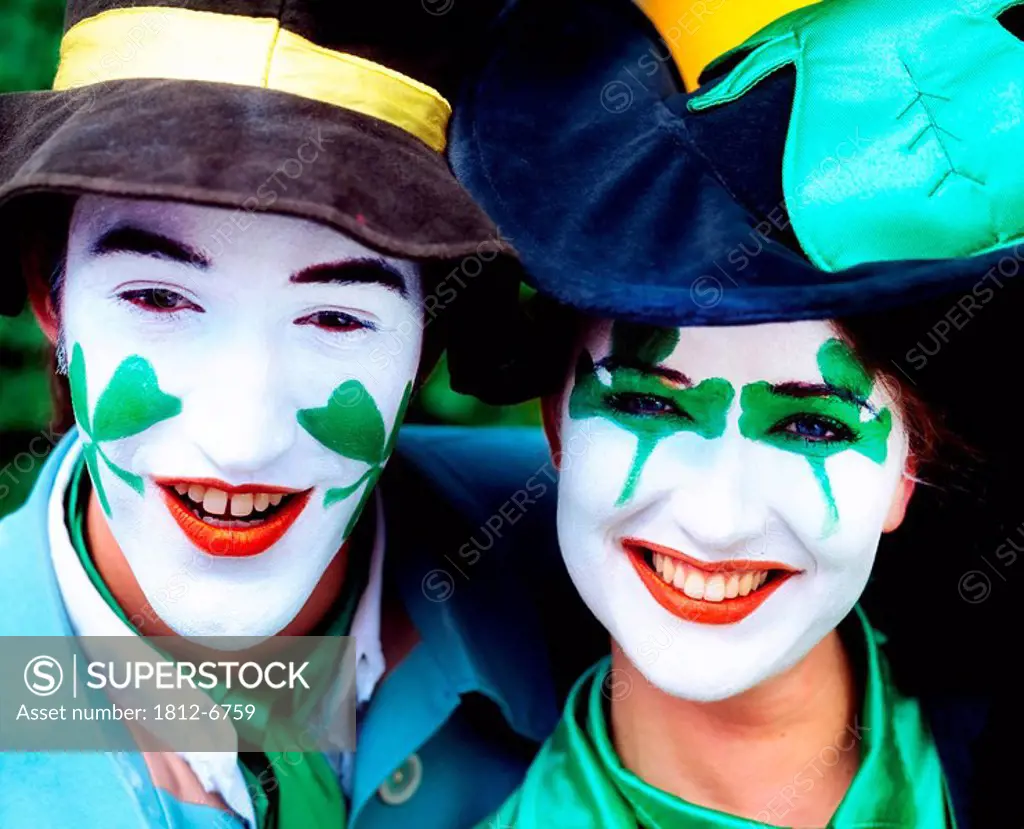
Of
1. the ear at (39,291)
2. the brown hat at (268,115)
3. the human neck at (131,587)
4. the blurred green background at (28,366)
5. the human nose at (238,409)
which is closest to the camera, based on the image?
the brown hat at (268,115)

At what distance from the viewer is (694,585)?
1879mm

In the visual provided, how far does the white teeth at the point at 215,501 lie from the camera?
1.89 meters

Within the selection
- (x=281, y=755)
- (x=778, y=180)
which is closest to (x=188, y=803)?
(x=281, y=755)

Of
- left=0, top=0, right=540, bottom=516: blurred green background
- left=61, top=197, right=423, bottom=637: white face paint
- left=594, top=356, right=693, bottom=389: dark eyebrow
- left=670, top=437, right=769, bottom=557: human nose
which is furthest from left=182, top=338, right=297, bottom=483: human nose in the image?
left=0, top=0, right=540, bottom=516: blurred green background

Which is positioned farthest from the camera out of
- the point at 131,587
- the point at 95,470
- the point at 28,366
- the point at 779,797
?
the point at 28,366

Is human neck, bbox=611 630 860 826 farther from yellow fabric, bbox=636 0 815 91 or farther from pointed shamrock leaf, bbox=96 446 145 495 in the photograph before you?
yellow fabric, bbox=636 0 815 91

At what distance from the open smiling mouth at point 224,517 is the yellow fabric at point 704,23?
85cm

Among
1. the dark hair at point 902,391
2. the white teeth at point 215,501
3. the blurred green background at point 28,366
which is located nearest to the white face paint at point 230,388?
the white teeth at point 215,501

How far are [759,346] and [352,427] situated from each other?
557mm

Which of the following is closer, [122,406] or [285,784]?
[122,406]

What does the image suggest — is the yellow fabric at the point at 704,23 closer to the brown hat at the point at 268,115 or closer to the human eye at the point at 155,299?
the brown hat at the point at 268,115

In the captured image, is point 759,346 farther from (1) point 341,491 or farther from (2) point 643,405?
(1) point 341,491

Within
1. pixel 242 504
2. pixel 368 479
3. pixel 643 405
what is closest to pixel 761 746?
pixel 643 405

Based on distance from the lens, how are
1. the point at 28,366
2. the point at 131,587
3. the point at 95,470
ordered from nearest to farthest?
1. the point at 95,470
2. the point at 131,587
3. the point at 28,366
